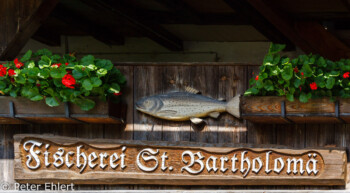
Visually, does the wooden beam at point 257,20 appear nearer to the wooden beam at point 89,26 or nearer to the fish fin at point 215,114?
the fish fin at point 215,114

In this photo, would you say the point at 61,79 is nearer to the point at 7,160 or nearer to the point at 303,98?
the point at 7,160

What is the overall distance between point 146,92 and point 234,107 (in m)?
0.70

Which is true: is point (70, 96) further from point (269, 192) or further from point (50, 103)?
point (269, 192)

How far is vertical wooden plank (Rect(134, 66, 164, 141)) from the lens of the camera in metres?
5.98

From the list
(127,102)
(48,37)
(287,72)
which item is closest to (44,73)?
(127,102)

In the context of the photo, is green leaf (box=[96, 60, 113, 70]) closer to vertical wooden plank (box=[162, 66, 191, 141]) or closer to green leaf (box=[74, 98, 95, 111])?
green leaf (box=[74, 98, 95, 111])

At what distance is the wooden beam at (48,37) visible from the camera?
793 cm

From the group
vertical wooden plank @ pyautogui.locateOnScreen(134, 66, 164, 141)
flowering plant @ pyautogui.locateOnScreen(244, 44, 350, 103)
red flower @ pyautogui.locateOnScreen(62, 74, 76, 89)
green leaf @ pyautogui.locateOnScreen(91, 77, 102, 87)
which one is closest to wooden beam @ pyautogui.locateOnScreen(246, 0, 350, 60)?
flowering plant @ pyautogui.locateOnScreen(244, 44, 350, 103)

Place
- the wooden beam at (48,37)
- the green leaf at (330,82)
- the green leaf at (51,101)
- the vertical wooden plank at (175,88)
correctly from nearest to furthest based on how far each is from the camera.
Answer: the green leaf at (330,82)
the green leaf at (51,101)
the vertical wooden plank at (175,88)
the wooden beam at (48,37)

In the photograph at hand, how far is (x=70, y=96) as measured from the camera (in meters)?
5.68

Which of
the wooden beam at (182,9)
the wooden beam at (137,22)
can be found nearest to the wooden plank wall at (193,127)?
the wooden beam at (182,9)

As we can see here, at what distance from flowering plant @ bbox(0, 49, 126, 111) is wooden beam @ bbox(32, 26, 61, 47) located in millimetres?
2132

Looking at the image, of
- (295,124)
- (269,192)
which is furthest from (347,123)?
(269,192)

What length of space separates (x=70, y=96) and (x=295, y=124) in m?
1.69
